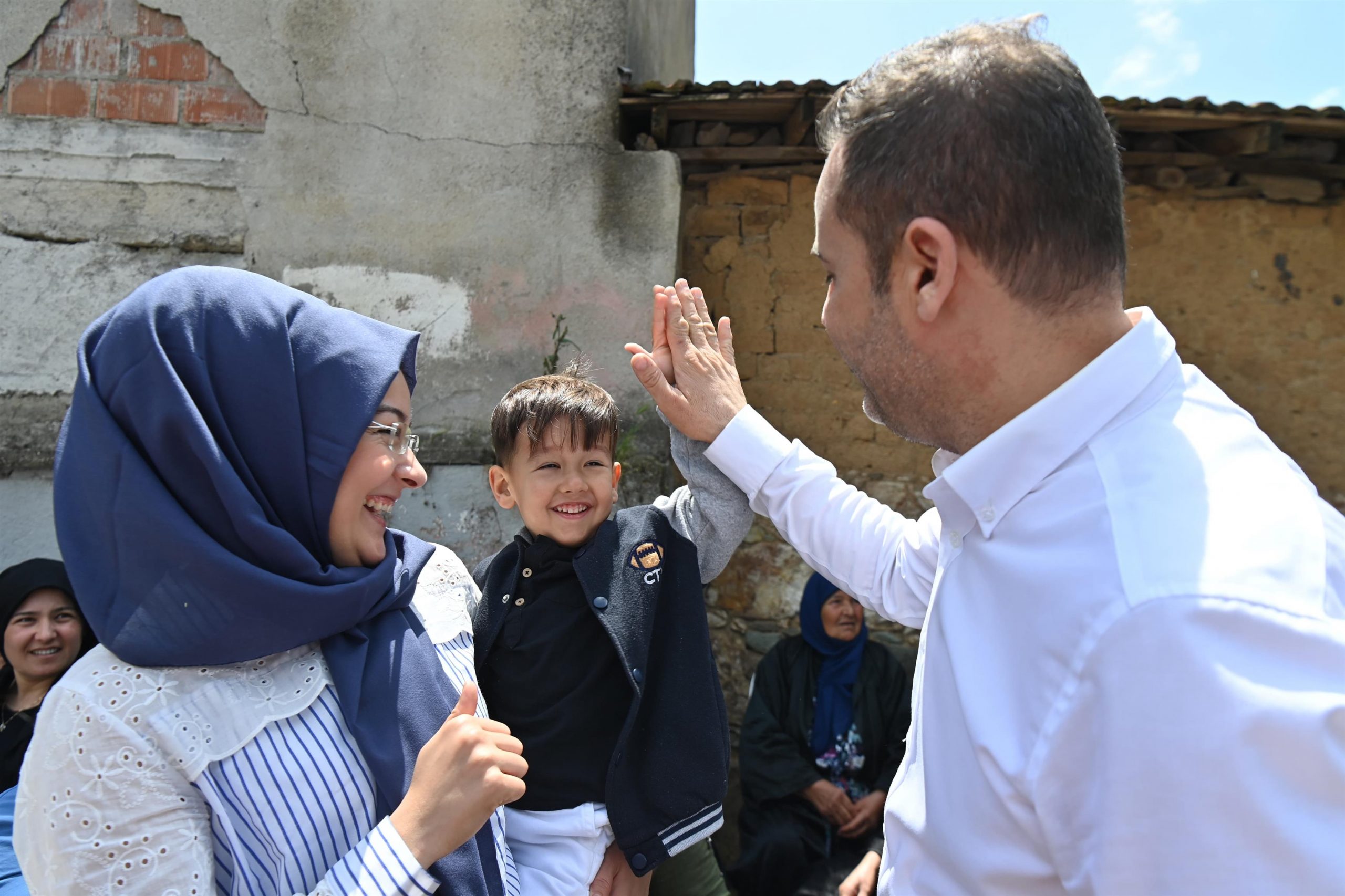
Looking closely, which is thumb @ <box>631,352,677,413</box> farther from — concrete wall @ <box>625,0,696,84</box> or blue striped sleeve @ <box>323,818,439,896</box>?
concrete wall @ <box>625,0,696,84</box>

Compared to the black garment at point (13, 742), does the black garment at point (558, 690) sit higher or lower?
higher

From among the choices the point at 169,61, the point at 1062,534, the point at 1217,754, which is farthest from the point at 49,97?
the point at 1217,754

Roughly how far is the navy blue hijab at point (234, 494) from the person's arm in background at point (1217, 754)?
3.33 ft

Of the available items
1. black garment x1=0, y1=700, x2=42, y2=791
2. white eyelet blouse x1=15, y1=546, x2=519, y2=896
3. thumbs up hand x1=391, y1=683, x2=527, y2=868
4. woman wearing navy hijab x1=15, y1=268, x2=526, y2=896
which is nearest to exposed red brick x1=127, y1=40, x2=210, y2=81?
black garment x1=0, y1=700, x2=42, y2=791

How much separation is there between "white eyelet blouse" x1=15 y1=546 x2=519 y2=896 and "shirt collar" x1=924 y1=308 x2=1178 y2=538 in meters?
0.96

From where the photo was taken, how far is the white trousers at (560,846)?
189 cm

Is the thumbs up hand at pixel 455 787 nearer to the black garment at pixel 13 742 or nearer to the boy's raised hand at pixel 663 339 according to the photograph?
the boy's raised hand at pixel 663 339

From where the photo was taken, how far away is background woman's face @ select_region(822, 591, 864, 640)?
12.9ft

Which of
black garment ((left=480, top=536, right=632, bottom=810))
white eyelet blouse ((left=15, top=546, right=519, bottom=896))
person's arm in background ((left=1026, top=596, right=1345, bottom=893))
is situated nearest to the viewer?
person's arm in background ((left=1026, top=596, right=1345, bottom=893))

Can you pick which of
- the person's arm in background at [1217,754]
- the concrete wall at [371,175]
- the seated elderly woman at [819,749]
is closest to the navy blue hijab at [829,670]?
the seated elderly woman at [819,749]

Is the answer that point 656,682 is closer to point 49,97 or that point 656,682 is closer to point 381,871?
point 381,871

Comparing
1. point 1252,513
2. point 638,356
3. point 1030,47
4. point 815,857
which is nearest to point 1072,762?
point 1252,513

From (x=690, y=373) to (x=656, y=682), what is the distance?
0.68 meters

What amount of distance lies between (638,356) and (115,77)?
3268 millimetres
